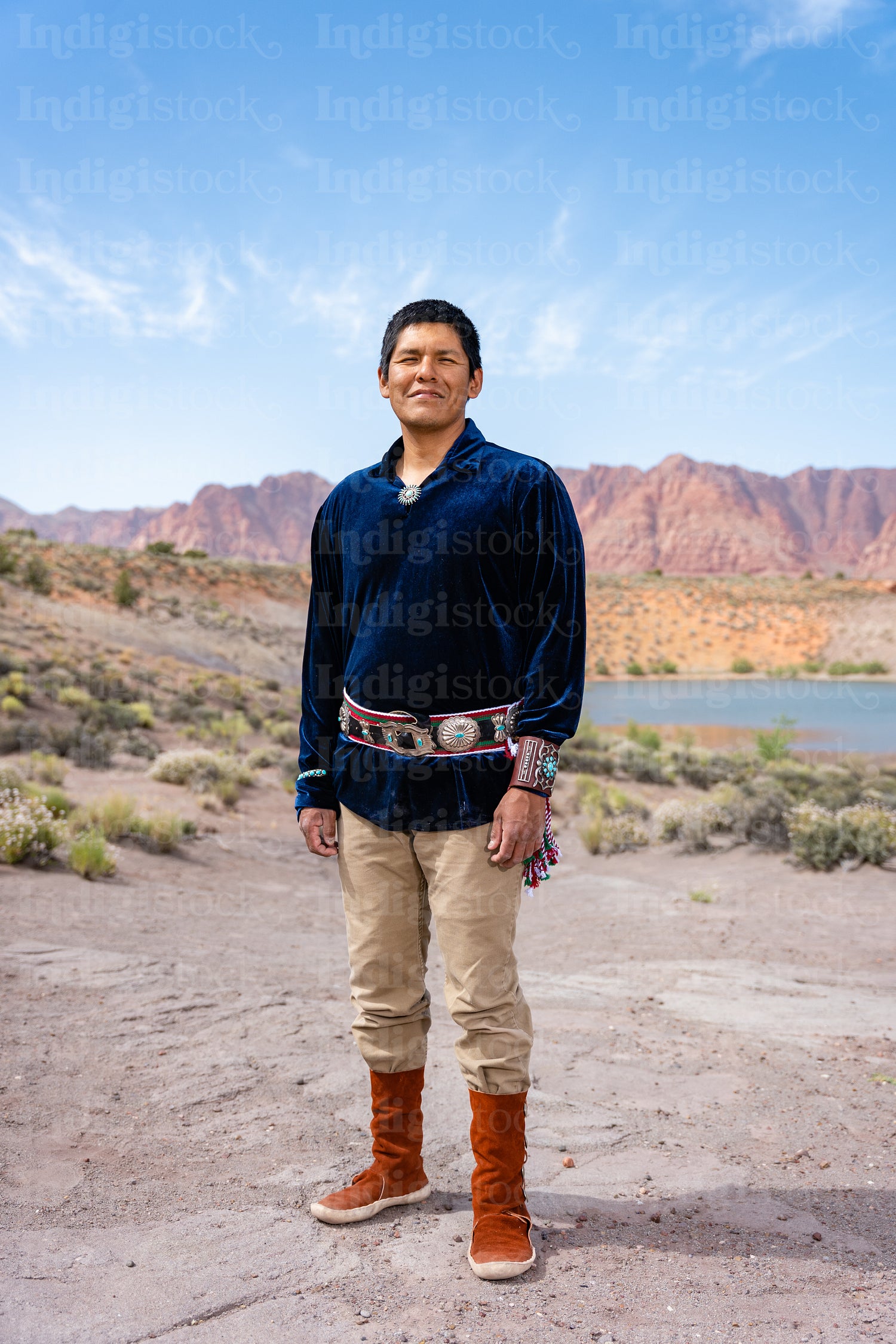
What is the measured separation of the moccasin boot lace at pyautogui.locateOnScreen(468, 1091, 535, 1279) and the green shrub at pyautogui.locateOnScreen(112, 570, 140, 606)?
31216mm

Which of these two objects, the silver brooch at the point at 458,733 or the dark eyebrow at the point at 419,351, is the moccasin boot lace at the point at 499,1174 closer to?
the silver brooch at the point at 458,733

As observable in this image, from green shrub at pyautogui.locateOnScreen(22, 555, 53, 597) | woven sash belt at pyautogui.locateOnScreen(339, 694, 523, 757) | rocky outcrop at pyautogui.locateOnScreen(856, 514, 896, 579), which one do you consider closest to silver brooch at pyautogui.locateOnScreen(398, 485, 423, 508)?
woven sash belt at pyautogui.locateOnScreen(339, 694, 523, 757)

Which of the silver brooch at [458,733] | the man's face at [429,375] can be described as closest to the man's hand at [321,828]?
the silver brooch at [458,733]

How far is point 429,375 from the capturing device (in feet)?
8.14

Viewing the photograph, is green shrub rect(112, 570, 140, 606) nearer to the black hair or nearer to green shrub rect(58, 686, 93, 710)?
green shrub rect(58, 686, 93, 710)

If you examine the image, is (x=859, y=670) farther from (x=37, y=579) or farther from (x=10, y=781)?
(x=10, y=781)

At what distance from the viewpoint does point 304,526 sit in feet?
590

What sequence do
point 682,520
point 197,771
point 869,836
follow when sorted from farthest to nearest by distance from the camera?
point 682,520
point 197,771
point 869,836

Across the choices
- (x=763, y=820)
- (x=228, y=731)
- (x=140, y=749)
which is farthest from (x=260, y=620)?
(x=763, y=820)

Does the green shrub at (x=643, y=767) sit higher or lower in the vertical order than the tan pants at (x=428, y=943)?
lower

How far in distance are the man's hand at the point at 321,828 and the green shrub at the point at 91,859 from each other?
4.95 m

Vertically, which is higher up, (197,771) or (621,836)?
(197,771)

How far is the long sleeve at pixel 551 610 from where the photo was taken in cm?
238

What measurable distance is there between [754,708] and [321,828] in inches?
1187
